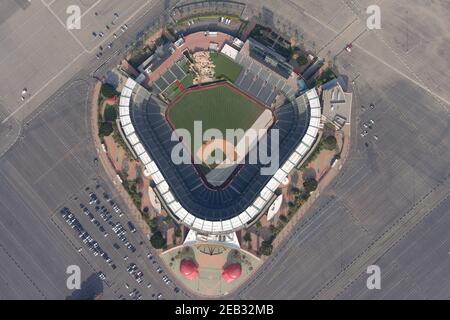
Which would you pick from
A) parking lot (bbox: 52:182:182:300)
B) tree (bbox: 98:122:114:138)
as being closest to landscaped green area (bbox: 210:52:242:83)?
tree (bbox: 98:122:114:138)

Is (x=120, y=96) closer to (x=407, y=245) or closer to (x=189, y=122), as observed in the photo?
(x=189, y=122)

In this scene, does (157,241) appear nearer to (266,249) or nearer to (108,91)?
(266,249)

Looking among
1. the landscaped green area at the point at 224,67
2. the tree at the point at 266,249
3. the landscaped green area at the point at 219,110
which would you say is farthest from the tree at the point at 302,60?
the tree at the point at 266,249

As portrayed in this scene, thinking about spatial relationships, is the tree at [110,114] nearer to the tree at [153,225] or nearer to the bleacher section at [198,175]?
the bleacher section at [198,175]

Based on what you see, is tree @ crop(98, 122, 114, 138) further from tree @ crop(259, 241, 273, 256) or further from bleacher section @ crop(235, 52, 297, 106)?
tree @ crop(259, 241, 273, 256)

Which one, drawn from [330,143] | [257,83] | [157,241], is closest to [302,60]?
[257,83]
